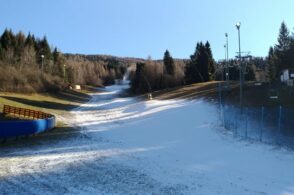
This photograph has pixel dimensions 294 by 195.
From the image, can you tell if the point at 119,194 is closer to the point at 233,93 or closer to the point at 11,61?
the point at 233,93

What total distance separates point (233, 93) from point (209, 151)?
3644 cm

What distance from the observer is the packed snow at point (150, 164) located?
19.0 m

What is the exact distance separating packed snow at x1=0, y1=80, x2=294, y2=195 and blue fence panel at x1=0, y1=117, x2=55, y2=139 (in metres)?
3.31

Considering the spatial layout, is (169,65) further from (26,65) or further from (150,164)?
(150,164)

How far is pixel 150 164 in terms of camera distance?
2481cm

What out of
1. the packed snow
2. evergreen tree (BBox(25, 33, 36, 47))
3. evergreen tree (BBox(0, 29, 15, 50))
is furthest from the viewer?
evergreen tree (BBox(25, 33, 36, 47))

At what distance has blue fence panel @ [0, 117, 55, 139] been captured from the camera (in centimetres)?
3580

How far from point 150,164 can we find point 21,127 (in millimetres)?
16652

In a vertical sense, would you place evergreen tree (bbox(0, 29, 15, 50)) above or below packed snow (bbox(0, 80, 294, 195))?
above

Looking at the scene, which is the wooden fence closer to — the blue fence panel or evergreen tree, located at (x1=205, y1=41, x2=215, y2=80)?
the blue fence panel

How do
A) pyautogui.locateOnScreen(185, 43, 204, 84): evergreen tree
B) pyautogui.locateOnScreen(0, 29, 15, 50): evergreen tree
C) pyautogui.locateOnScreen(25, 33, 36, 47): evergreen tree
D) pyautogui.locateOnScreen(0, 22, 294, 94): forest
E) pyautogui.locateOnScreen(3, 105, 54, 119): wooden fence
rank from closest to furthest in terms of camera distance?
pyautogui.locateOnScreen(3, 105, 54, 119): wooden fence
pyautogui.locateOnScreen(0, 22, 294, 94): forest
pyautogui.locateOnScreen(0, 29, 15, 50): evergreen tree
pyautogui.locateOnScreen(25, 33, 36, 47): evergreen tree
pyautogui.locateOnScreen(185, 43, 204, 84): evergreen tree

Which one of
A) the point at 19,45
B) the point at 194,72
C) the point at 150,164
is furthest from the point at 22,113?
the point at 194,72

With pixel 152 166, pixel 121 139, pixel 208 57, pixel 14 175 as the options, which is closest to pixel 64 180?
pixel 14 175

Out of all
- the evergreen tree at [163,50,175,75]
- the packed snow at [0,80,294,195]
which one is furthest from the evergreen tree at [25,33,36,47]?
the packed snow at [0,80,294,195]
